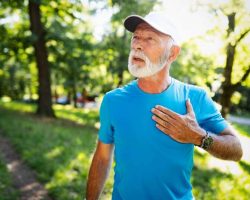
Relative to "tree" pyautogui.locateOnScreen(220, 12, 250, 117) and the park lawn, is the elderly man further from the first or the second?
"tree" pyautogui.locateOnScreen(220, 12, 250, 117)

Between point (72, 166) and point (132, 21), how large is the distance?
23.5 ft

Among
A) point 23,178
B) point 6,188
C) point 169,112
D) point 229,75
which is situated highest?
point 169,112

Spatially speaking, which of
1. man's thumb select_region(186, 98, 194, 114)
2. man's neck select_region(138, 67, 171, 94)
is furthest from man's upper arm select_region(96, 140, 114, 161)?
man's thumb select_region(186, 98, 194, 114)

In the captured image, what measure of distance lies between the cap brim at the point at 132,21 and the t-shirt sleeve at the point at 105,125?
0.60 metres

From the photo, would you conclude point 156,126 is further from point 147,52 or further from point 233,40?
point 233,40

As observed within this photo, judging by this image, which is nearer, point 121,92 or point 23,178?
point 121,92

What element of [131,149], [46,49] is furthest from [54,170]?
[46,49]

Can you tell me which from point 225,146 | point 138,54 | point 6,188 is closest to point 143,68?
point 138,54

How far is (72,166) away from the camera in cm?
995

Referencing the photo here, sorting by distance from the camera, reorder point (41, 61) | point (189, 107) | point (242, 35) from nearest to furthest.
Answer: point (189, 107) < point (242, 35) < point (41, 61)

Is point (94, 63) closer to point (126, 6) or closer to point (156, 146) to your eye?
point (126, 6)

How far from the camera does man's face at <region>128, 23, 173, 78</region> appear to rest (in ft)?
10.5

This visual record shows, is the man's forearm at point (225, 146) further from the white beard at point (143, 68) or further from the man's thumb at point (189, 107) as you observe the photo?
the white beard at point (143, 68)

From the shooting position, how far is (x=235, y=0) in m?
11.8
